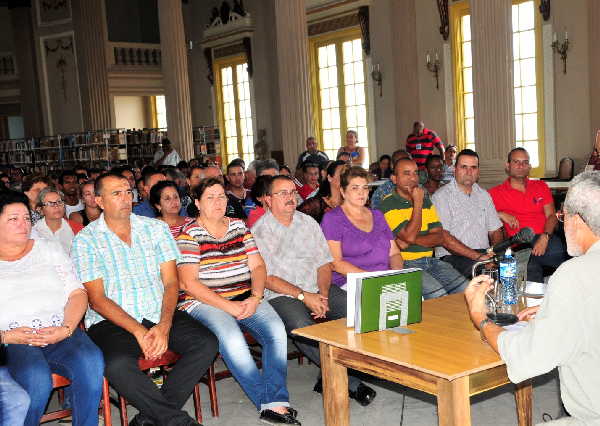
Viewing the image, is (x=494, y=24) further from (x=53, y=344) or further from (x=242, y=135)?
(x=242, y=135)

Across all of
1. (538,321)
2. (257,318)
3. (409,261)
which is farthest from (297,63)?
(538,321)

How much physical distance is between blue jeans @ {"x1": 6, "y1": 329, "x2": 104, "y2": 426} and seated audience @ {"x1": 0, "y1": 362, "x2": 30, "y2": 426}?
75 millimetres

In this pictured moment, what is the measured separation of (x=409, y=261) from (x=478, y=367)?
2.38 metres

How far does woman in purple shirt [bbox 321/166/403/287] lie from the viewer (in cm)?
426

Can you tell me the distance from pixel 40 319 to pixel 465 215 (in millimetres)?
2968

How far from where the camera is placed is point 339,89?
580 inches

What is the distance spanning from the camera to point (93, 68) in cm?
1714

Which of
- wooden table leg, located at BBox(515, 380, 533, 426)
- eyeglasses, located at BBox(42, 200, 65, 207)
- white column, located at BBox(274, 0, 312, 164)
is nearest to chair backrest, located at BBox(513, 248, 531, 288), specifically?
wooden table leg, located at BBox(515, 380, 533, 426)

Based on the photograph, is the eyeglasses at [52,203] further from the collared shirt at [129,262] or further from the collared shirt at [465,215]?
the collared shirt at [465,215]

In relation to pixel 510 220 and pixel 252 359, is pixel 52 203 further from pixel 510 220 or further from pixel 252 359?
pixel 510 220

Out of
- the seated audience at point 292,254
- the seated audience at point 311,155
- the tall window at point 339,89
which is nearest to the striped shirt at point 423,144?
the seated audience at point 311,155

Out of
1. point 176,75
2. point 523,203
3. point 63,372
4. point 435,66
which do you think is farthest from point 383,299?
point 176,75

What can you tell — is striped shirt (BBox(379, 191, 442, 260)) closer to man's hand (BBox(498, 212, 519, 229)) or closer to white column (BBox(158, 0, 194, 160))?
man's hand (BBox(498, 212, 519, 229))

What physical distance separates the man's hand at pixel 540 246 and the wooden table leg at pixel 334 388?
8.68ft
